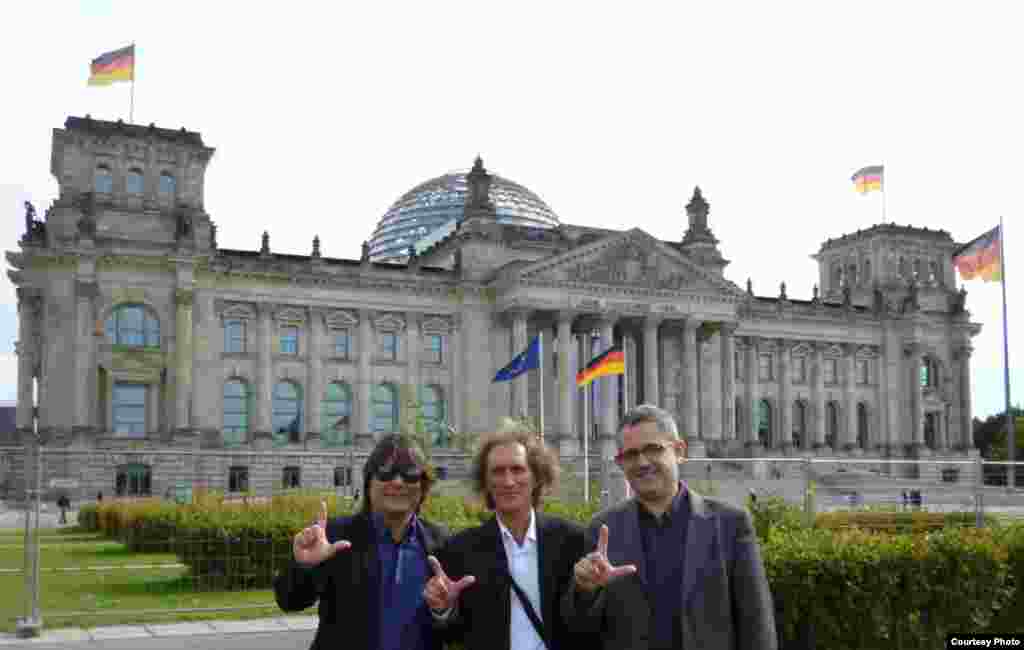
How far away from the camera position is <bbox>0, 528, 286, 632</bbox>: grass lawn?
17.2 metres

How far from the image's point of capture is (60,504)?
43938 mm

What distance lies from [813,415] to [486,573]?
3201 inches

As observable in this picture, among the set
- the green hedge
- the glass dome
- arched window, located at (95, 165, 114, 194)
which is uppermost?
the glass dome

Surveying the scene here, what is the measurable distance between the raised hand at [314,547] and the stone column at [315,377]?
60.2 meters

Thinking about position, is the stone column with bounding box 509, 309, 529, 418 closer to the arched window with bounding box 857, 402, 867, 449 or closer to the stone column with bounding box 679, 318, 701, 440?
the stone column with bounding box 679, 318, 701, 440

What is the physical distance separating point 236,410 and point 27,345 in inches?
487

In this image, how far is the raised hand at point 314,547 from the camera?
640cm

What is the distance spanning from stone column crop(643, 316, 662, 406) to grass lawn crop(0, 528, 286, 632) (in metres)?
46.7

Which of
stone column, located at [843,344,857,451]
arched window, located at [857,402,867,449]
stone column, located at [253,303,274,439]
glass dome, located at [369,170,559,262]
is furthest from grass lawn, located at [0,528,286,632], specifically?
arched window, located at [857,402,867,449]

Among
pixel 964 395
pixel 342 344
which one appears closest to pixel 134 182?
pixel 342 344

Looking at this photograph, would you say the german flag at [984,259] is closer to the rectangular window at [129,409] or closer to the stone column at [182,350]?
the stone column at [182,350]

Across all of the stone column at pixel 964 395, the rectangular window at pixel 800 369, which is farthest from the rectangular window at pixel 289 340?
the stone column at pixel 964 395

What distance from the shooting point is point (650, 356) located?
71.5m

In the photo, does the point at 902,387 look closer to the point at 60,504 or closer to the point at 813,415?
the point at 813,415
